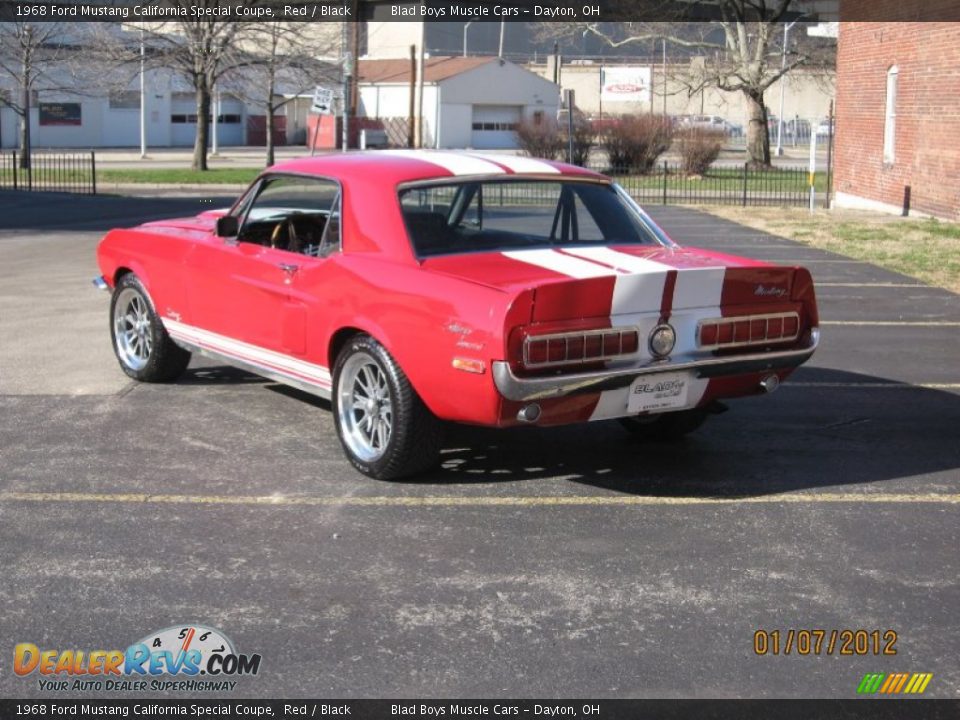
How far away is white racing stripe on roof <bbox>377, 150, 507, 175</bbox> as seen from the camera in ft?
24.0

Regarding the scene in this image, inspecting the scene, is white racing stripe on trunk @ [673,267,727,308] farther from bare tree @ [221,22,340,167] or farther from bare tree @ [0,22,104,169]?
bare tree @ [221,22,340,167]

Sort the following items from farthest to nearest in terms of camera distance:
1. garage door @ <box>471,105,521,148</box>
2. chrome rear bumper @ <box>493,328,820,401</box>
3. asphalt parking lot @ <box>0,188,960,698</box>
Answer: garage door @ <box>471,105,521,148</box> < chrome rear bumper @ <box>493,328,820,401</box> < asphalt parking lot @ <box>0,188,960,698</box>

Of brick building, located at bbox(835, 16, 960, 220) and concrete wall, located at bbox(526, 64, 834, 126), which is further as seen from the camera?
concrete wall, located at bbox(526, 64, 834, 126)

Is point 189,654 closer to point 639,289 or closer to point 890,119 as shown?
point 639,289

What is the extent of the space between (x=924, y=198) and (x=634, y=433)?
1823 centimetres

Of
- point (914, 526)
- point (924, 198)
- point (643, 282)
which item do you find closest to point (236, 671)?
point (643, 282)

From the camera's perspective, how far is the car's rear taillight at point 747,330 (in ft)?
21.4

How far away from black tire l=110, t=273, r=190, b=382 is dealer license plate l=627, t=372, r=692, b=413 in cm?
381

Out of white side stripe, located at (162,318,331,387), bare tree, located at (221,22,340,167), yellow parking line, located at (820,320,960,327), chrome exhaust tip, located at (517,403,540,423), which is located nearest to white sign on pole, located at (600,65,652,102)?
bare tree, located at (221,22,340,167)

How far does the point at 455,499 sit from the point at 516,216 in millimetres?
1899

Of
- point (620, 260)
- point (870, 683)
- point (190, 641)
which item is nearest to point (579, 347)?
point (620, 260)

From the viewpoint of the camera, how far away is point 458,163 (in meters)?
7.48
